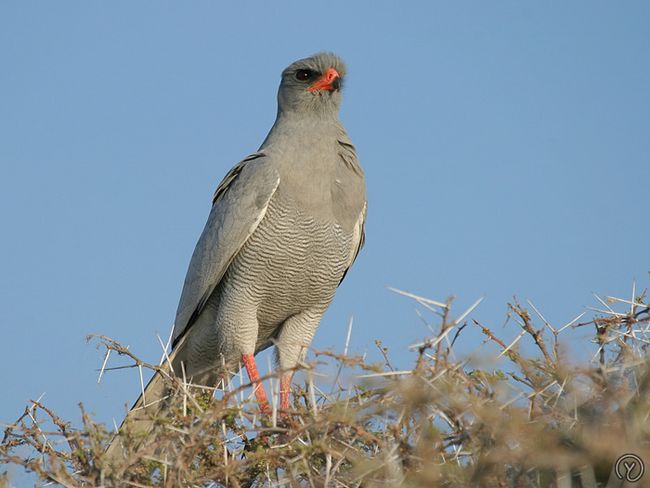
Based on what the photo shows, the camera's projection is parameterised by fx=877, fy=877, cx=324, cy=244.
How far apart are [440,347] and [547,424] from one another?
1.48 ft

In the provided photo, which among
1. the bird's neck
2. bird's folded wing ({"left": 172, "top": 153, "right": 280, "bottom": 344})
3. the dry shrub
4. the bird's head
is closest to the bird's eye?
the bird's head

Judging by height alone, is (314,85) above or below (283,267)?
above

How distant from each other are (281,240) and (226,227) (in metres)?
0.39

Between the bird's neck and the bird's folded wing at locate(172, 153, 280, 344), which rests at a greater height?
the bird's neck

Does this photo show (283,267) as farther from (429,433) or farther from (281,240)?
(429,433)

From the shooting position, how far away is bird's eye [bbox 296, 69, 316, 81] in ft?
20.1

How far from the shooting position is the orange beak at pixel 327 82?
19.9 feet

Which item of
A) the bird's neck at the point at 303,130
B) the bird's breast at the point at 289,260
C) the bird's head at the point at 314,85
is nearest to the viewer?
the bird's breast at the point at 289,260

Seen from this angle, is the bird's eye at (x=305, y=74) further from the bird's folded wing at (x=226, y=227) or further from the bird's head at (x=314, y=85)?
the bird's folded wing at (x=226, y=227)

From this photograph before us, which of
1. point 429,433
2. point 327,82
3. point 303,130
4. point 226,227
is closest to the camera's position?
point 429,433

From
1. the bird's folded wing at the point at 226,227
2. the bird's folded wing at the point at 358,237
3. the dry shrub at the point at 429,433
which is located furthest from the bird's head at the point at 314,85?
the dry shrub at the point at 429,433

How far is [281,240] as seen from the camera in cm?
555

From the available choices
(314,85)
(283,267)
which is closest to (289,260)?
(283,267)

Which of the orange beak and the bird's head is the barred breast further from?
the orange beak
